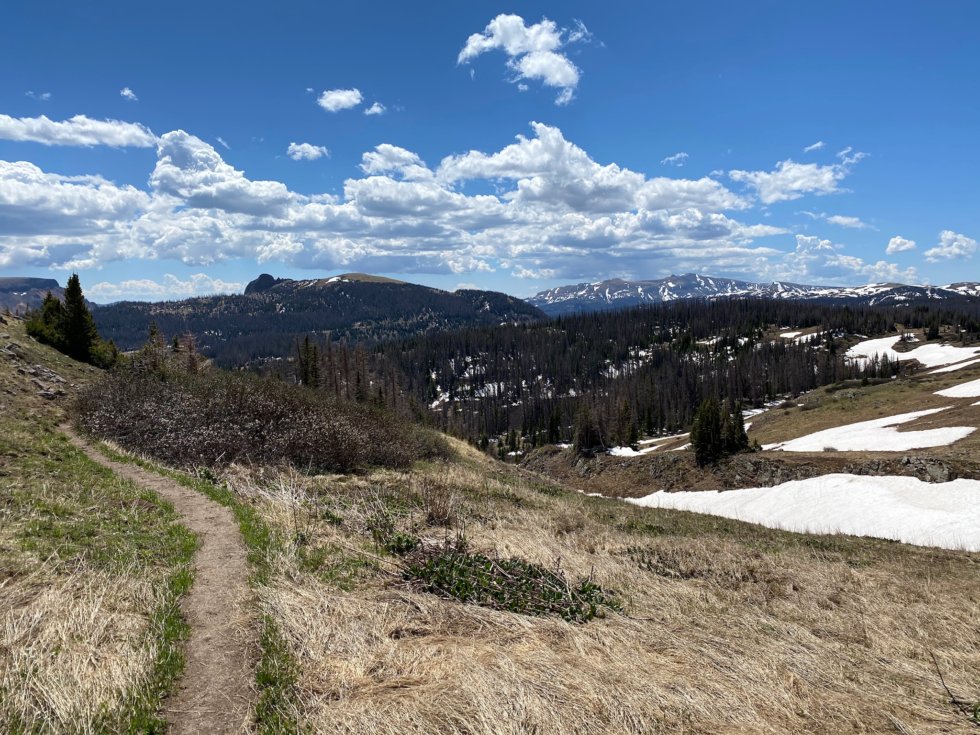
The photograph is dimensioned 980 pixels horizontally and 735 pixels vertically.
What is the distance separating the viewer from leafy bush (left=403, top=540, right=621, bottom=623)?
730cm

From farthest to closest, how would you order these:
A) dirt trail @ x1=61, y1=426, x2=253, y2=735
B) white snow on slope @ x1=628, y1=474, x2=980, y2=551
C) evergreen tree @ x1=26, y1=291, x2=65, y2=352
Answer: evergreen tree @ x1=26, y1=291, x2=65, y2=352 < white snow on slope @ x1=628, y1=474, x2=980, y2=551 < dirt trail @ x1=61, y1=426, x2=253, y2=735

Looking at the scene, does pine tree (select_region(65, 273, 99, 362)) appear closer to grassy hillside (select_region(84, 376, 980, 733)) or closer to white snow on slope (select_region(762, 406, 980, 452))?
grassy hillside (select_region(84, 376, 980, 733))

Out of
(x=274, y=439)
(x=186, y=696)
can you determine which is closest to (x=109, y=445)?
(x=274, y=439)

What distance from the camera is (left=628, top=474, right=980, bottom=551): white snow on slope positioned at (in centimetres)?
2303

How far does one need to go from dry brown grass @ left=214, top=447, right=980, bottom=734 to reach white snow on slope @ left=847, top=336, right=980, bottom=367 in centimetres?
13115

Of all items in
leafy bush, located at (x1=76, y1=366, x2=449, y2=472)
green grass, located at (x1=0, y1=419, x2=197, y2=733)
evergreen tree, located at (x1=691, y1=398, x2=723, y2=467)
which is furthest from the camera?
evergreen tree, located at (x1=691, y1=398, x2=723, y2=467)

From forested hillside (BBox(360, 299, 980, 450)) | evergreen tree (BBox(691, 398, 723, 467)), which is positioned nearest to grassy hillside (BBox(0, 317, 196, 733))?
evergreen tree (BBox(691, 398, 723, 467))

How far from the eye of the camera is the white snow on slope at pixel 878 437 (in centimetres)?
4047

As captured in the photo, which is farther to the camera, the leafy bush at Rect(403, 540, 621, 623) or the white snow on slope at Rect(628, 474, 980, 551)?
the white snow on slope at Rect(628, 474, 980, 551)

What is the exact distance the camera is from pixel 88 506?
11.2m

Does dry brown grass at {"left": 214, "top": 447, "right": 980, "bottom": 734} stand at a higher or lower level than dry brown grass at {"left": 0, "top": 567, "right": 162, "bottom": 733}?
lower

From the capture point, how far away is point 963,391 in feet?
196

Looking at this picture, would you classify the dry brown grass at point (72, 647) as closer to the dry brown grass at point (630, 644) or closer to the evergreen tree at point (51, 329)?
the dry brown grass at point (630, 644)

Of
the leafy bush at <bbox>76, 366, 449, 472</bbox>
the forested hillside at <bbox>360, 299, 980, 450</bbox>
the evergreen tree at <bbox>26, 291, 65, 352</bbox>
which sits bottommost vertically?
the forested hillside at <bbox>360, 299, 980, 450</bbox>
